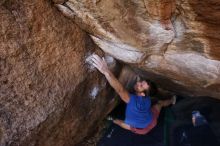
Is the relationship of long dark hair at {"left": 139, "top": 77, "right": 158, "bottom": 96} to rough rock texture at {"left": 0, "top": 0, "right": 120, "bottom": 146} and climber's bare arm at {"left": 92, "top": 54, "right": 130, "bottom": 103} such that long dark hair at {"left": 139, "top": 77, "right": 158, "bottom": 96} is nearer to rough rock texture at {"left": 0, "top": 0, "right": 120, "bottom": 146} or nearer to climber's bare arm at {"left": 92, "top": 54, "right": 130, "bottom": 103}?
climber's bare arm at {"left": 92, "top": 54, "right": 130, "bottom": 103}

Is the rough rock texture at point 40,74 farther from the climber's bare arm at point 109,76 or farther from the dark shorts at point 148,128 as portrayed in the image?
the dark shorts at point 148,128

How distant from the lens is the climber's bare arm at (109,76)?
3.31 metres

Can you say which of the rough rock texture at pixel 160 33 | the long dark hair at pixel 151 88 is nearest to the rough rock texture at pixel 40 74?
the rough rock texture at pixel 160 33

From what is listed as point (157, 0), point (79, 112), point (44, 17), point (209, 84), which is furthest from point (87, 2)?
point (209, 84)

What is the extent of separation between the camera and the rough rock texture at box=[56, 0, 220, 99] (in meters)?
2.60

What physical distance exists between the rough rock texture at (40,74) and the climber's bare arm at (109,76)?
66 millimetres

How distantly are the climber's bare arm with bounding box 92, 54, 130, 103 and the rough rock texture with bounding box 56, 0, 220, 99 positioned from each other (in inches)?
4.7

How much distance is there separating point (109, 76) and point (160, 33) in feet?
2.45

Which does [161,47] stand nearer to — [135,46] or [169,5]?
[135,46]

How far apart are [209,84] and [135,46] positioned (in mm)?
835

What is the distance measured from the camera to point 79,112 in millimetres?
3377

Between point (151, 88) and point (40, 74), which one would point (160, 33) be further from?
point (151, 88)

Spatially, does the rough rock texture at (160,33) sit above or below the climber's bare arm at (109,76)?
above

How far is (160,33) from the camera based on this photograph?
114 inches
